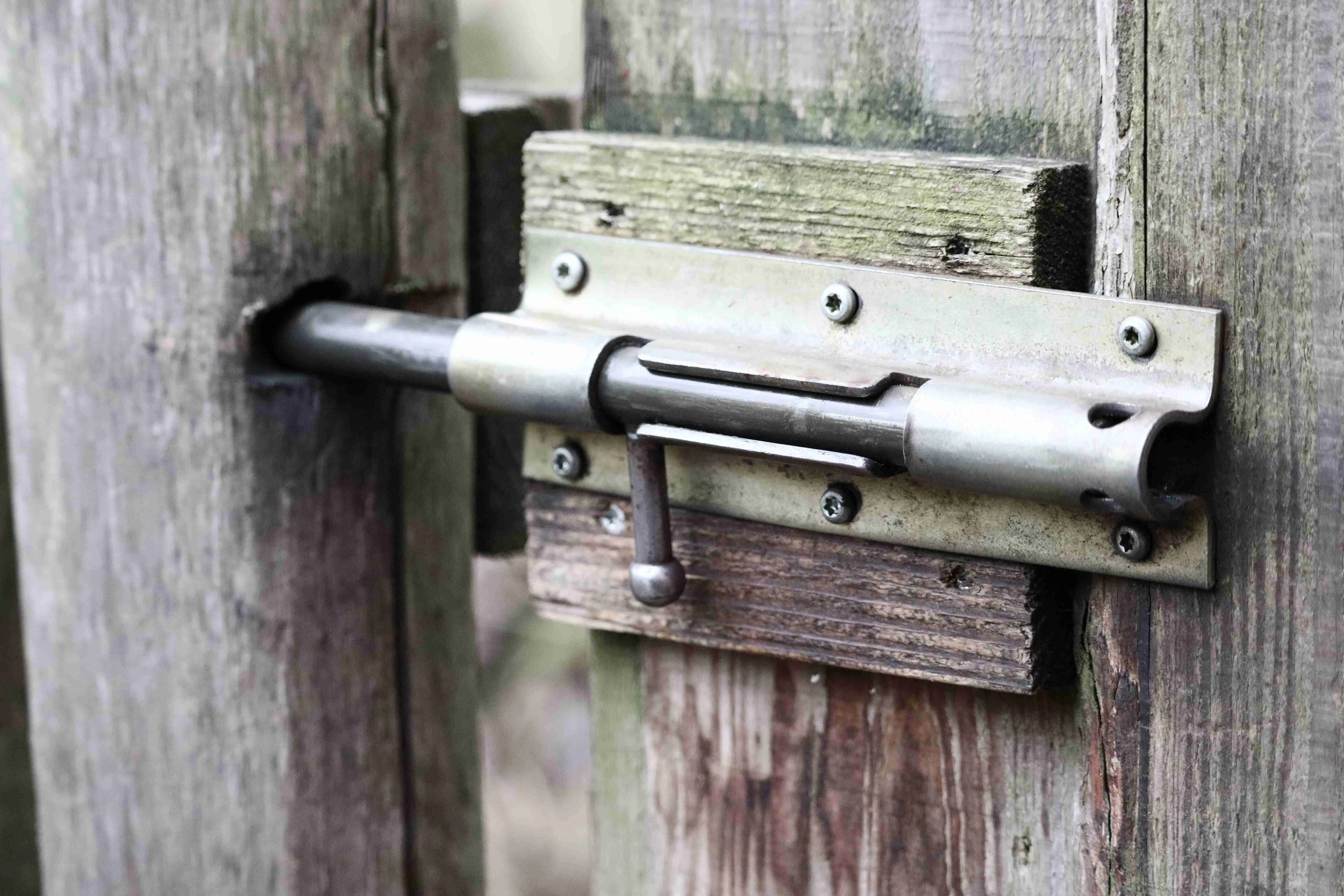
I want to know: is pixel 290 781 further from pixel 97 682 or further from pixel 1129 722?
pixel 1129 722

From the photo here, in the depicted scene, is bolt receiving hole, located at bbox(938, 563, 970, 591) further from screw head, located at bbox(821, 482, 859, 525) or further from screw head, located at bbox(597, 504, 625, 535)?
screw head, located at bbox(597, 504, 625, 535)

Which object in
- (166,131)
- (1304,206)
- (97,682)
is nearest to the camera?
(1304,206)

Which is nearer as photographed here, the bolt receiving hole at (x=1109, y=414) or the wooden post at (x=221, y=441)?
the bolt receiving hole at (x=1109, y=414)

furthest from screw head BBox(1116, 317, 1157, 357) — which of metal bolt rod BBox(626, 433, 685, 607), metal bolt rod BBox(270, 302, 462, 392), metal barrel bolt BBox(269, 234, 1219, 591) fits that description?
metal bolt rod BBox(270, 302, 462, 392)

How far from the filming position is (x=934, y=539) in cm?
76

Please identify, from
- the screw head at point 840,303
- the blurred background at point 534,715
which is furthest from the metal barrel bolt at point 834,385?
the blurred background at point 534,715

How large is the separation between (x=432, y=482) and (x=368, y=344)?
20 centimetres

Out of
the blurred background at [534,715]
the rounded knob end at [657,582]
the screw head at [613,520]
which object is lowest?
the blurred background at [534,715]

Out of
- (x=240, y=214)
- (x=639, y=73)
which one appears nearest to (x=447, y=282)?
(x=240, y=214)

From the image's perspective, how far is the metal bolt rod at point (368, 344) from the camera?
2.98 feet

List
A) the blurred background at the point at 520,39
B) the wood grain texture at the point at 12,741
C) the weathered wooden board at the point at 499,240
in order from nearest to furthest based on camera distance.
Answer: the weathered wooden board at the point at 499,240
the wood grain texture at the point at 12,741
the blurred background at the point at 520,39

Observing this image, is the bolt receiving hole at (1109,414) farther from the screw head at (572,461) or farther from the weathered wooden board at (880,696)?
the screw head at (572,461)

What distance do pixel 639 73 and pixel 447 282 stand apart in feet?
0.94

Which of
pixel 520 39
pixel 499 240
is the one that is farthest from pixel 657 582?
pixel 520 39
